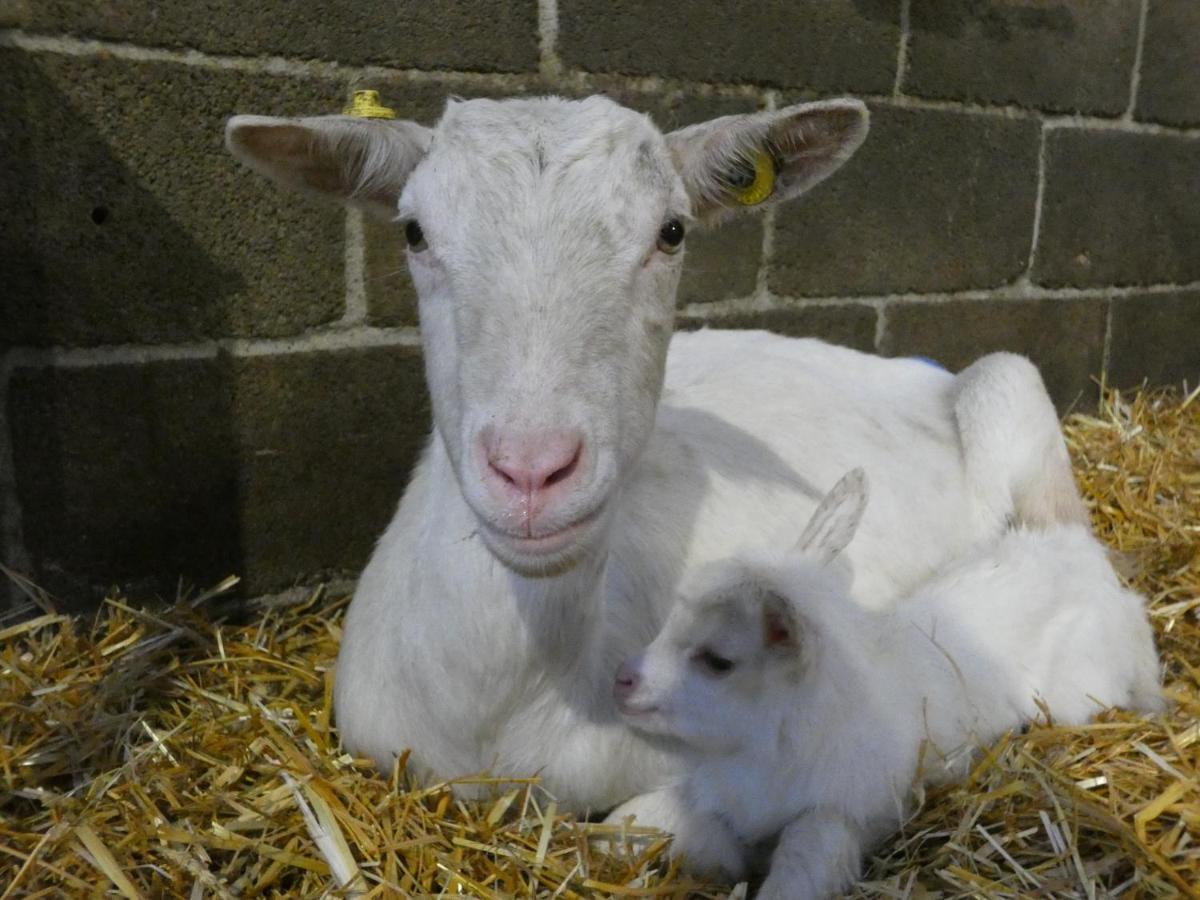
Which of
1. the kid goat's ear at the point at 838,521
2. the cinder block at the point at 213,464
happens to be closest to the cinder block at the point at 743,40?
the cinder block at the point at 213,464

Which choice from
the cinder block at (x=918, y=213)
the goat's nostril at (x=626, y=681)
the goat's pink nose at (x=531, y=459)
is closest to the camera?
the goat's pink nose at (x=531, y=459)

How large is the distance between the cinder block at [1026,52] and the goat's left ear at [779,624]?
9.29ft

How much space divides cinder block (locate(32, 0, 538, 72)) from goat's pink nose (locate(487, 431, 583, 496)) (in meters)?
1.75

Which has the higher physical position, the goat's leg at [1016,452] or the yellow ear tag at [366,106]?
the yellow ear tag at [366,106]

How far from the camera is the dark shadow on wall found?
265 centimetres

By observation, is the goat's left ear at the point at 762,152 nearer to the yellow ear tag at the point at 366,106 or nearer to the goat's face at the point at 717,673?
the yellow ear tag at the point at 366,106

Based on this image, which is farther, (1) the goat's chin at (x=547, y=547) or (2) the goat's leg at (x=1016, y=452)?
(2) the goat's leg at (x=1016, y=452)

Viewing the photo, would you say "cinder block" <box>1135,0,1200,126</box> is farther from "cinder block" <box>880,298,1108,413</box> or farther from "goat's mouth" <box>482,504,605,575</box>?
"goat's mouth" <box>482,504,605,575</box>

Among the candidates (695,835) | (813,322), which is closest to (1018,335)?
(813,322)

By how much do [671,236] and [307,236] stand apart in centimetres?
141

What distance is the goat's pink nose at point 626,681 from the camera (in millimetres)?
2088

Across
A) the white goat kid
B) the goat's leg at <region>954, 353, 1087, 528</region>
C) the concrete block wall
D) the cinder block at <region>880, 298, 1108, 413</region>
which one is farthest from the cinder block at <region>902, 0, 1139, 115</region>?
the white goat kid

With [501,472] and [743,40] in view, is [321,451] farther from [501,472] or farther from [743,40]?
[743,40]

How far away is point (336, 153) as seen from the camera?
213 cm
